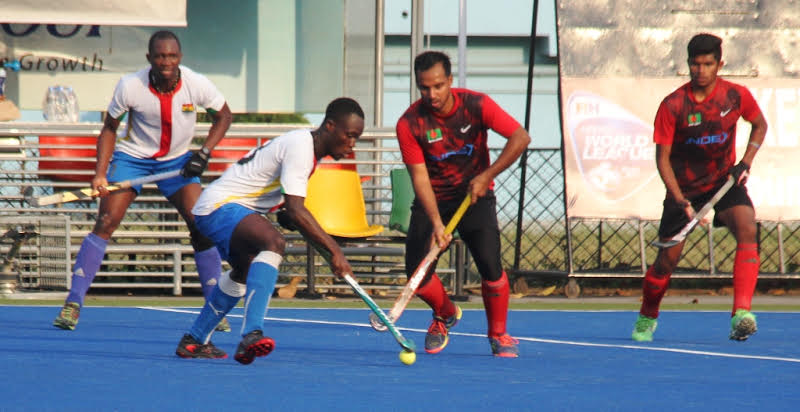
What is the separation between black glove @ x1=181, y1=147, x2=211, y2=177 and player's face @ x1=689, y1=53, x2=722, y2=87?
10.3 ft

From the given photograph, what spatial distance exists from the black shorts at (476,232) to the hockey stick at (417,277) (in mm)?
150

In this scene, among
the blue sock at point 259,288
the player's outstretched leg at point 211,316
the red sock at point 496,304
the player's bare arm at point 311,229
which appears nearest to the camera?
the blue sock at point 259,288

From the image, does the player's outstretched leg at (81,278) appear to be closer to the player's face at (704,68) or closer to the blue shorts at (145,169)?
the blue shorts at (145,169)

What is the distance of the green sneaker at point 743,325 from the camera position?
8.14 m

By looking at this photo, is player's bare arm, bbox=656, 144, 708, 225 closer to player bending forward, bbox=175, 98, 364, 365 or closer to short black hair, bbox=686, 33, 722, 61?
short black hair, bbox=686, 33, 722, 61

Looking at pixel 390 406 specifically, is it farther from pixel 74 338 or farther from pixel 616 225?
pixel 616 225

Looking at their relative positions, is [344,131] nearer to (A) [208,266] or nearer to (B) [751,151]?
(A) [208,266]

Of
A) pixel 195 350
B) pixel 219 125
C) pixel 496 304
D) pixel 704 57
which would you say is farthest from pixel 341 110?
pixel 704 57

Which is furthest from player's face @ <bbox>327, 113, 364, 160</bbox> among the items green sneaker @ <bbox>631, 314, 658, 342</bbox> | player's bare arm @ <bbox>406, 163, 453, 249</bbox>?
green sneaker @ <bbox>631, 314, 658, 342</bbox>

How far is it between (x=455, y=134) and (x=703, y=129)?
6.30 feet

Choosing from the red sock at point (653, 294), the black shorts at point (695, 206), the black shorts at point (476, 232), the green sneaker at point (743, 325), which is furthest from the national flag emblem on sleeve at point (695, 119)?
the black shorts at point (476, 232)

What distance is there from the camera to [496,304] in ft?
25.3

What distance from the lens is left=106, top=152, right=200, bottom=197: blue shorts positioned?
901cm

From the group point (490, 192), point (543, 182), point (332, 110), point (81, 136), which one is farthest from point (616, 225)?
point (332, 110)
